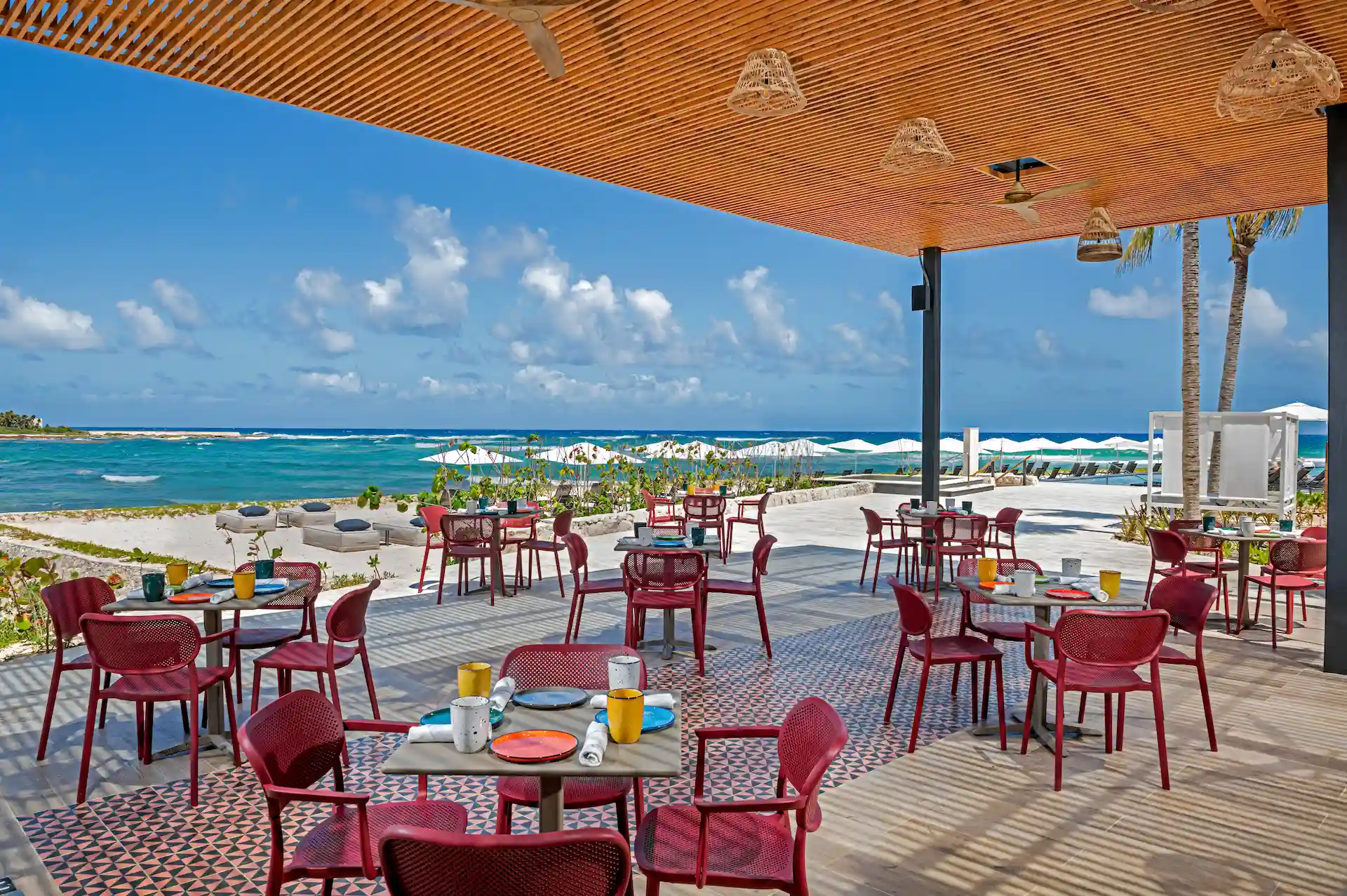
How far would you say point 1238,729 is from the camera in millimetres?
4352

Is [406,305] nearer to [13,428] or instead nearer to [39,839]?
[13,428]

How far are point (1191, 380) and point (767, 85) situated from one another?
28.6 ft

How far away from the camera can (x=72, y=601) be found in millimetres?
3869

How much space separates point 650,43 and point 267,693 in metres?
4.20

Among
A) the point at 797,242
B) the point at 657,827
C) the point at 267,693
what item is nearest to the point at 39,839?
the point at 267,693

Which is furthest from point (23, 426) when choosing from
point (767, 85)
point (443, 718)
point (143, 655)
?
point (443, 718)

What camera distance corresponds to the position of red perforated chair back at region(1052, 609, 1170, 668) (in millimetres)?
3510

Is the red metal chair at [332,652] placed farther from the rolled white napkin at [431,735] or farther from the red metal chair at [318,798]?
the rolled white napkin at [431,735]

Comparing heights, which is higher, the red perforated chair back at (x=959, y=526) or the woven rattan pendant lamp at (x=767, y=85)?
the woven rattan pendant lamp at (x=767, y=85)

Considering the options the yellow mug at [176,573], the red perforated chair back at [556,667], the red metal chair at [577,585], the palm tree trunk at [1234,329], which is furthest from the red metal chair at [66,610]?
the palm tree trunk at [1234,329]

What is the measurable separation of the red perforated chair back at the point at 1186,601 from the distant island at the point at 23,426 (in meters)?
55.4

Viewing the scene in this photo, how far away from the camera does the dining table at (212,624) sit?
12.6ft

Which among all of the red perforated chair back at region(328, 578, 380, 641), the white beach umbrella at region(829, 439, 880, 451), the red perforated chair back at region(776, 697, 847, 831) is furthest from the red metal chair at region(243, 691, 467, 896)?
the white beach umbrella at region(829, 439, 880, 451)

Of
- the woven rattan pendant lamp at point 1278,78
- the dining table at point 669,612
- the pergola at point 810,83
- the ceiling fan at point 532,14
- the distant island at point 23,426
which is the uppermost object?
the pergola at point 810,83
